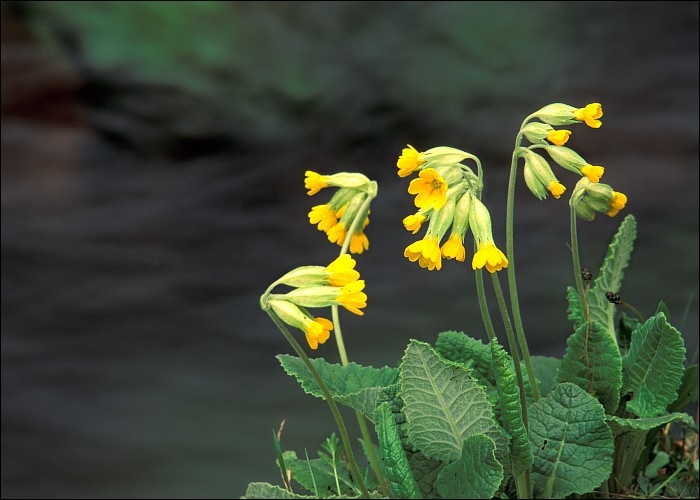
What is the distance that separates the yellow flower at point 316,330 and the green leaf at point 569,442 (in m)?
0.27

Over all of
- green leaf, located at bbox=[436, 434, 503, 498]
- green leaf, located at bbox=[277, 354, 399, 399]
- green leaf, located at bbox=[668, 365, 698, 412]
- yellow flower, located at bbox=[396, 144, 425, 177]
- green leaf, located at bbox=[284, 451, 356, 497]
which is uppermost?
yellow flower, located at bbox=[396, 144, 425, 177]

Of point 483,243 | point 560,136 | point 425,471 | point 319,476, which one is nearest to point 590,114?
point 560,136

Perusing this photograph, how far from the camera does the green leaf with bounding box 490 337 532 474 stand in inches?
31.4

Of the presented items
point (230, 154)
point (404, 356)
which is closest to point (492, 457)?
point (404, 356)

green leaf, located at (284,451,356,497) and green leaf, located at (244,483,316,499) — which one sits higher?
green leaf, located at (284,451,356,497)

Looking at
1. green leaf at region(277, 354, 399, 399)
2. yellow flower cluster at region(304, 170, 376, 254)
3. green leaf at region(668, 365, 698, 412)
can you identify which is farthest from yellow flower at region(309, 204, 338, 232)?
green leaf at region(668, 365, 698, 412)

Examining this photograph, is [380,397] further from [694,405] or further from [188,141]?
[188,141]

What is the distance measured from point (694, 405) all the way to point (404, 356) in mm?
647

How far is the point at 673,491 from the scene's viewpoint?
1102mm

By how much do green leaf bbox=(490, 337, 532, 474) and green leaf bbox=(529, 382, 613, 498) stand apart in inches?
2.4

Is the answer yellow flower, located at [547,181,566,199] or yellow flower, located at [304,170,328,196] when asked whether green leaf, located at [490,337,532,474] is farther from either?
yellow flower, located at [304,170,328,196]

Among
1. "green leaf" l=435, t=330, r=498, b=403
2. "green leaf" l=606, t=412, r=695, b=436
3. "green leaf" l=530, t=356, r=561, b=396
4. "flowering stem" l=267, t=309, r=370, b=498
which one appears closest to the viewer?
"flowering stem" l=267, t=309, r=370, b=498

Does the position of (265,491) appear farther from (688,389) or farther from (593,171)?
(688,389)

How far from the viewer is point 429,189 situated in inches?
31.4
